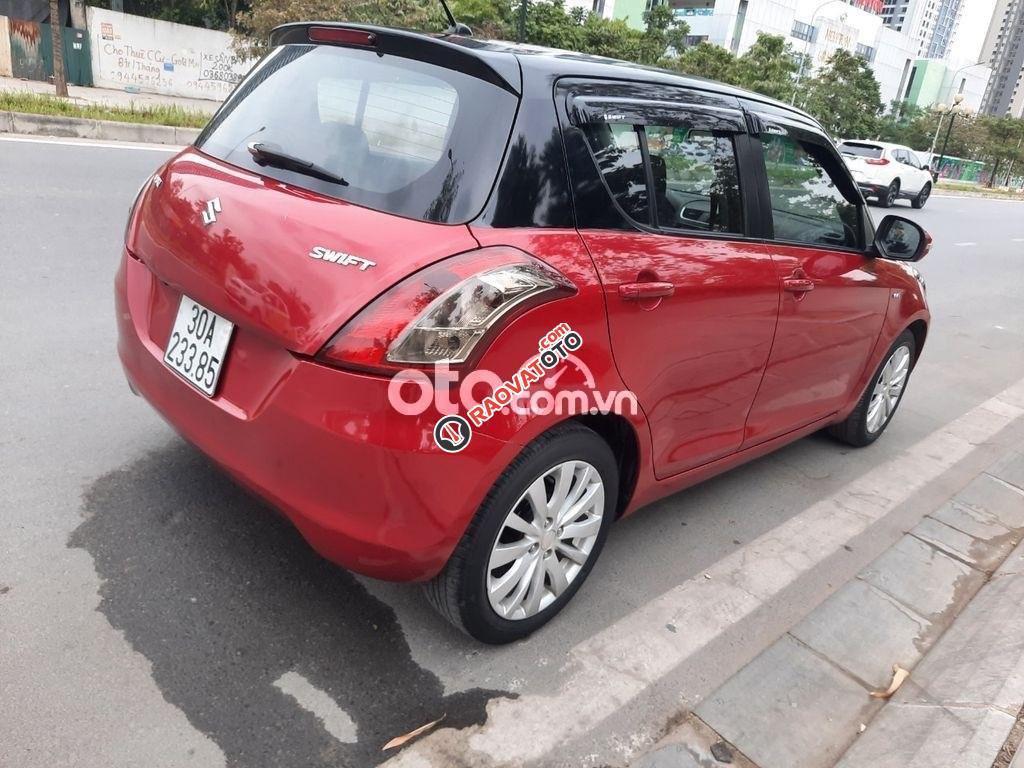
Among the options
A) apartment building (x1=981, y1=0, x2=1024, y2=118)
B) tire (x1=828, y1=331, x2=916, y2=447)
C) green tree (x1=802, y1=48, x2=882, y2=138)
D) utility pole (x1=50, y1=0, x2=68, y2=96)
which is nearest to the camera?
tire (x1=828, y1=331, x2=916, y2=447)

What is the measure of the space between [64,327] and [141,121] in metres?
9.78

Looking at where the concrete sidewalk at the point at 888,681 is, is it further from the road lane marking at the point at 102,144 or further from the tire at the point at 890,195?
the tire at the point at 890,195

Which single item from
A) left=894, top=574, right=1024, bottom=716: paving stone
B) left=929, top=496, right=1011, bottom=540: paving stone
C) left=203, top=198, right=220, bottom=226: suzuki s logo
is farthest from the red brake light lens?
left=929, top=496, right=1011, bottom=540: paving stone

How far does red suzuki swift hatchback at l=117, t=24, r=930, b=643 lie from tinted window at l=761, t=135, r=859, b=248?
0.09 meters

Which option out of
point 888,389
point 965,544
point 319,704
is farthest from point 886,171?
point 319,704

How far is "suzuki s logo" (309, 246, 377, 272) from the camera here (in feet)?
6.54

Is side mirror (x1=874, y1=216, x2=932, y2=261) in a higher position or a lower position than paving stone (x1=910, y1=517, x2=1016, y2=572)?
higher

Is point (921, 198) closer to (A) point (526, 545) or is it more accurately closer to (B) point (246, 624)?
(A) point (526, 545)

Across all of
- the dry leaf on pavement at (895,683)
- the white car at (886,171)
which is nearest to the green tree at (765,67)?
the white car at (886,171)

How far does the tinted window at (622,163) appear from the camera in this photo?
2.41m

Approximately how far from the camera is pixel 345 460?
1986 millimetres

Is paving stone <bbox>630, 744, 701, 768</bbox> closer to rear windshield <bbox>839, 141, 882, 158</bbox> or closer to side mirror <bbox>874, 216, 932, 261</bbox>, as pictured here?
side mirror <bbox>874, 216, 932, 261</bbox>

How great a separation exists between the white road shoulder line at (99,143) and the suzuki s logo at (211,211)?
8.50 metres

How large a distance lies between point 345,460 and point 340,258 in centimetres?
51
